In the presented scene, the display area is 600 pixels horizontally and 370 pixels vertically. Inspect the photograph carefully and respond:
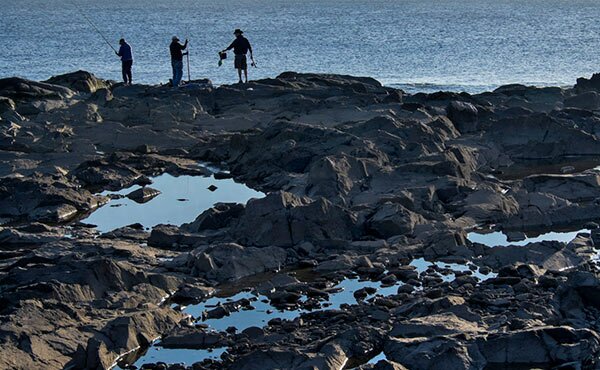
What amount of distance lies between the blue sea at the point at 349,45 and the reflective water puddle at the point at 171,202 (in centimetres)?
1695

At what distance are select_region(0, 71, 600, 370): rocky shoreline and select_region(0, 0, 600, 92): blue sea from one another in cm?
1206

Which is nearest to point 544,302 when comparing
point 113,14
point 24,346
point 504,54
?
point 24,346

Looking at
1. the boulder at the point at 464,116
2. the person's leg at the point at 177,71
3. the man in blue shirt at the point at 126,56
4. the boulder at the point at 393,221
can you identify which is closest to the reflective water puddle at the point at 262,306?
the boulder at the point at 393,221

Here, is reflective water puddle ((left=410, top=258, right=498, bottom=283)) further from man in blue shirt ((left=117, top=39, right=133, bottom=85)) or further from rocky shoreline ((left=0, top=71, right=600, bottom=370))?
man in blue shirt ((left=117, top=39, right=133, bottom=85))

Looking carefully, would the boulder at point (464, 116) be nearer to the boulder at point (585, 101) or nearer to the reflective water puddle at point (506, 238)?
the boulder at point (585, 101)

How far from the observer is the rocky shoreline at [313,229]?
12.4 meters

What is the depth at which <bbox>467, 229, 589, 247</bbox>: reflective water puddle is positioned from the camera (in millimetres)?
16938

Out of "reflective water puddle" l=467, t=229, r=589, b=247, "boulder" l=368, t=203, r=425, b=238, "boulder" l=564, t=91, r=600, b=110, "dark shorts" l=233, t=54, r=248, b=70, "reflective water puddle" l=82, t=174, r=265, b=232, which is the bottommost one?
"reflective water puddle" l=82, t=174, r=265, b=232

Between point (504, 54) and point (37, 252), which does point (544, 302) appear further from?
point (504, 54)

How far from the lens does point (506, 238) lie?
17.2 m

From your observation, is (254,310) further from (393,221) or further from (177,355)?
(393,221)

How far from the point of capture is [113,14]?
363 ft

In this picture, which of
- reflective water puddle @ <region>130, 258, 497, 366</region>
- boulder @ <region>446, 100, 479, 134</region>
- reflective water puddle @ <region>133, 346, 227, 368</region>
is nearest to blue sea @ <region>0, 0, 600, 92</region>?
boulder @ <region>446, 100, 479, 134</region>

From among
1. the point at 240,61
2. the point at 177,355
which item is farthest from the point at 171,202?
the point at 240,61
